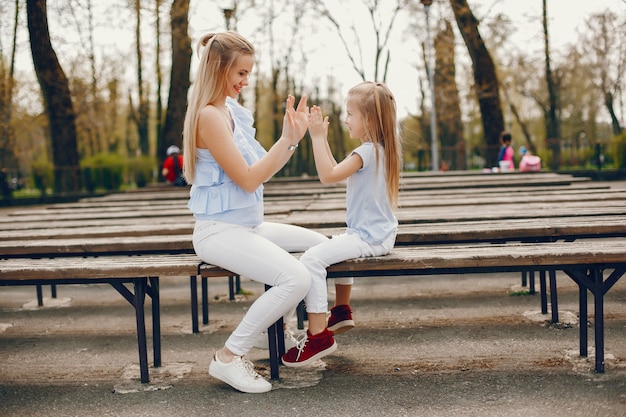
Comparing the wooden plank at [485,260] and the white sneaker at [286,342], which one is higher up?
the wooden plank at [485,260]

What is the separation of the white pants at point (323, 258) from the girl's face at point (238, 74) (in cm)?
93

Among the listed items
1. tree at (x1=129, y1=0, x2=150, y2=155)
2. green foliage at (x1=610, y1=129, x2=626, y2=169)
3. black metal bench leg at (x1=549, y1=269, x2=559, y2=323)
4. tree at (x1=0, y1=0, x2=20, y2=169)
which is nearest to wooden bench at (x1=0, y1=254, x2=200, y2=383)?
black metal bench leg at (x1=549, y1=269, x2=559, y2=323)

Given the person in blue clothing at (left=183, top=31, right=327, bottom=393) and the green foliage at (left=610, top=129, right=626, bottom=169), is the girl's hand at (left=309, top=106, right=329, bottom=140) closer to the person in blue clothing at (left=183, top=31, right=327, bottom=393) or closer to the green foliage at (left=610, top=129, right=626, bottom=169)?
the person in blue clothing at (left=183, top=31, right=327, bottom=393)

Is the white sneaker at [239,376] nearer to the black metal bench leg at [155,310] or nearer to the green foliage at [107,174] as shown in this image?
the black metal bench leg at [155,310]

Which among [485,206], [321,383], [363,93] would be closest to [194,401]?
[321,383]

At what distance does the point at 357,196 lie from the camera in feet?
11.4

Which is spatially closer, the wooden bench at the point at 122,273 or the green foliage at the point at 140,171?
the wooden bench at the point at 122,273

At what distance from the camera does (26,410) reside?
127 inches

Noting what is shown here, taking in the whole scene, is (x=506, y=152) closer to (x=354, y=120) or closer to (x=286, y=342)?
(x=354, y=120)

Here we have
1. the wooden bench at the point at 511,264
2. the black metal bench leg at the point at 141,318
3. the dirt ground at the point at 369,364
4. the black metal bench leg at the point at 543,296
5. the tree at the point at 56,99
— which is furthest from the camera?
the tree at the point at 56,99

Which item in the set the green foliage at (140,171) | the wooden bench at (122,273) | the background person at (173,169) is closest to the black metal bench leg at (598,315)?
the wooden bench at (122,273)

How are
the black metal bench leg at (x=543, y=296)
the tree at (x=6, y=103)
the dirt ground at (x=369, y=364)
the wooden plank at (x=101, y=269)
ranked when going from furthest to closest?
the tree at (x=6, y=103) < the black metal bench leg at (x=543, y=296) < the wooden plank at (x=101, y=269) < the dirt ground at (x=369, y=364)

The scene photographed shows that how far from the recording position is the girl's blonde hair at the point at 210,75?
3.29 m

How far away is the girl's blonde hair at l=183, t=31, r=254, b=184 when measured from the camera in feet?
10.8
